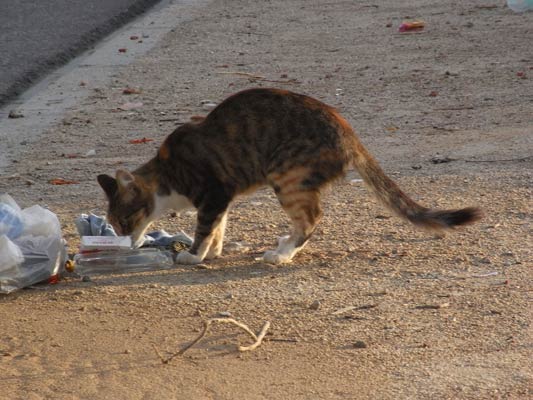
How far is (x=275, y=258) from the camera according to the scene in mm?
6414

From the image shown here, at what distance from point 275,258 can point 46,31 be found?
8207 millimetres

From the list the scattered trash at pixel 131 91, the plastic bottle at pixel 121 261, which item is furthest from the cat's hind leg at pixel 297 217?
the scattered trash at pixel 131 91

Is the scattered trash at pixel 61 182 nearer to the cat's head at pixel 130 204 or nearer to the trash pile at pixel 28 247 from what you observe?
the cat's head at pixel 130 204

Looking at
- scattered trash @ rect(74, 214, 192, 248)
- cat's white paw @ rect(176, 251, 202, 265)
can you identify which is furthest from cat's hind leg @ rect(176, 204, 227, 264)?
scattered trash @ rect(74, 214, 192, 248)

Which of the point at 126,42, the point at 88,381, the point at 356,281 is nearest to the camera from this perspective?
the point at 88,381

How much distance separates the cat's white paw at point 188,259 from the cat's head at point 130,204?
34cm

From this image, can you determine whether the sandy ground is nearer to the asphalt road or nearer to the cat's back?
the cat's back

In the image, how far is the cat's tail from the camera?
6.22 m

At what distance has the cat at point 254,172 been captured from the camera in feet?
21.0

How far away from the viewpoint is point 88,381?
15.7 ft

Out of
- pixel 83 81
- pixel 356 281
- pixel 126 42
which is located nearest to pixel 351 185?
pixel 356 281

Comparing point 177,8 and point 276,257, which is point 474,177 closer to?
point 276,257

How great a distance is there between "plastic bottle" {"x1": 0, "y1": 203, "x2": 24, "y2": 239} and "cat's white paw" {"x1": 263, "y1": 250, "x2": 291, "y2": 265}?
139cm

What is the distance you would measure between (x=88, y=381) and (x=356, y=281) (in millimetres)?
1807
